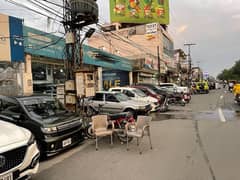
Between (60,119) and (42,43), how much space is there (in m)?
7.92

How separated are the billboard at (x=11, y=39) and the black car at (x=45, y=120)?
4732 mm

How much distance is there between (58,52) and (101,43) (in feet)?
94.8

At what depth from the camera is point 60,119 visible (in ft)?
20.9

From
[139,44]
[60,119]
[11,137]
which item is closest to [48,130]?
[60,119]

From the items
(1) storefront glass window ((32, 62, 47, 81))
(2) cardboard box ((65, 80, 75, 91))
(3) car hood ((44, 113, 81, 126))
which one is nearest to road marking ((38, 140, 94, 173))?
(3) car hood ((44, 113, 81, 126))

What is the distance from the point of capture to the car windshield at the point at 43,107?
6.33 metres

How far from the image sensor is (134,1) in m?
46.2

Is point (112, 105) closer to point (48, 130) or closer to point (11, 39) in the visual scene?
point (11, 39)

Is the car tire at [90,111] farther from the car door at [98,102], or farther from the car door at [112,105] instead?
the car door at [112,105]

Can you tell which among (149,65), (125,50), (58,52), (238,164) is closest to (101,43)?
(125,50)

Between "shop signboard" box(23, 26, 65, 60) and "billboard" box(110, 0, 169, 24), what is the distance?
111ft

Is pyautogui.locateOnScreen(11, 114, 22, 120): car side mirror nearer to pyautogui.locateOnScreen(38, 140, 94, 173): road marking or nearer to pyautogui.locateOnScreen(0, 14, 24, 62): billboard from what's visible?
pyautogui.locateOnScreen(38, 140, 94, 173): road marking

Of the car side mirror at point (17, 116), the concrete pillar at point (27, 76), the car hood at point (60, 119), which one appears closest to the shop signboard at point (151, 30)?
the concrete pillar at point (27, 76)

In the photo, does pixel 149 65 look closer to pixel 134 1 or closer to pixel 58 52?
pixel 134 1
